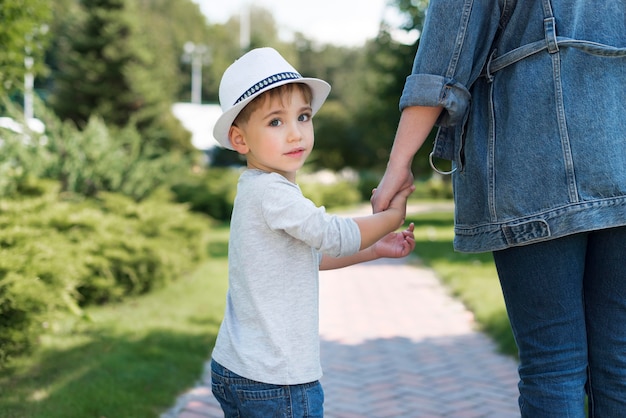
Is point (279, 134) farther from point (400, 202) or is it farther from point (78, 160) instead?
point (78, 160)

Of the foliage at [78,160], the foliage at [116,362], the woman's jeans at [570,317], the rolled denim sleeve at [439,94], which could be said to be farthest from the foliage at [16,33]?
the woman's jeans at [570,317]

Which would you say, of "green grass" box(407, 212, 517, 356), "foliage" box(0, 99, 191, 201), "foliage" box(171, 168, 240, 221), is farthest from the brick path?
"foliage" box(171, 168, 240, 221)

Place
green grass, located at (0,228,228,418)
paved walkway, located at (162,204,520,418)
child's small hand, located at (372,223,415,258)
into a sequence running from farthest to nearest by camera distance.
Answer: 1. paved walkway, located at (162,204,520,418)
2. green grass, located at (0,228,228,418)
3. child's small hand, located at (372,223,415,258)

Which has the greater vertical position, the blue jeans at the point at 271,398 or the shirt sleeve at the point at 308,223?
the shirt sleeve at the point at 308,223

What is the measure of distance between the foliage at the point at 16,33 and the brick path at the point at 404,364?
2512 mm

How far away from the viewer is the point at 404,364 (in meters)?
4.96

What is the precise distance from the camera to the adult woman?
1.82m

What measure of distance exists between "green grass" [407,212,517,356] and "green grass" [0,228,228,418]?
2170 mm

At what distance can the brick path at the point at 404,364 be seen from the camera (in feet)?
13.0

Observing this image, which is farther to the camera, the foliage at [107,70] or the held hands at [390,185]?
A: the foliage at [107,70]

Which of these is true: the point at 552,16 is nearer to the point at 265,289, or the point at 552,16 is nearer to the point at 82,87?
the point at 265,289

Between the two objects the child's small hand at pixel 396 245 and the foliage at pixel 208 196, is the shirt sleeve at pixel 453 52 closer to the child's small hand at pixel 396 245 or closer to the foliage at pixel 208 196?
the child's small hand at pixel 396 245

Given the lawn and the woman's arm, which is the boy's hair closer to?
the woman's arm

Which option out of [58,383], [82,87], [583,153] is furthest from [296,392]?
[82,87]
